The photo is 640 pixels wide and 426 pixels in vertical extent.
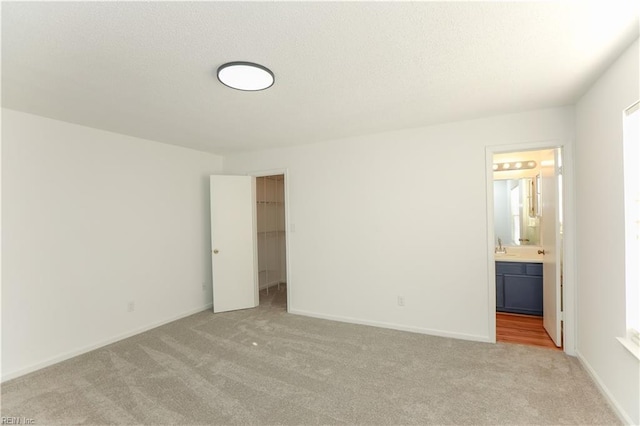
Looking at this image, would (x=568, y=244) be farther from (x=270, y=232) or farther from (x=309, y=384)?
(x=270, y=232)

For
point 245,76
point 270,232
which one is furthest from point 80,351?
point 270,232

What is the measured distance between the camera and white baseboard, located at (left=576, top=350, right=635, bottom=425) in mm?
1768

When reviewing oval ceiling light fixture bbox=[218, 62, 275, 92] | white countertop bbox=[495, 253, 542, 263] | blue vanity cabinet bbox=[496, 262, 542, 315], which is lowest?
blue vanity cabinet bbox=[496, 262, 542, 315]

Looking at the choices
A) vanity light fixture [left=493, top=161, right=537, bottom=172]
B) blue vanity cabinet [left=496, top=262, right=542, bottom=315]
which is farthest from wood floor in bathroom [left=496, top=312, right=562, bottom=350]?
vanity light fixture [left=493, top=161, right=537, bottom=172]

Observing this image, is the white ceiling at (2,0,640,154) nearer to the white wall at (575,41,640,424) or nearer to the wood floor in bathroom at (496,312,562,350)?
the white wall at (575,41,640,424)

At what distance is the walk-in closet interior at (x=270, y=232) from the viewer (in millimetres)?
5633

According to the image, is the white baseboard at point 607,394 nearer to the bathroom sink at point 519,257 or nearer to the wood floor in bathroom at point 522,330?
the wood floor in bathroom at point 522,330

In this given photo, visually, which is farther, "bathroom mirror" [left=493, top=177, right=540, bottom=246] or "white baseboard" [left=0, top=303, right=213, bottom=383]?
"bathroom mirror" [left=493, top=177, right=540, bottom=246]

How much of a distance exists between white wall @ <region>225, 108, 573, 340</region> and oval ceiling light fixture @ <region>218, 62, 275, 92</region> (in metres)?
1.87

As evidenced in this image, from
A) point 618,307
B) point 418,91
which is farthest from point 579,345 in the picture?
point 418,91

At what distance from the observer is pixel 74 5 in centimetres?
130

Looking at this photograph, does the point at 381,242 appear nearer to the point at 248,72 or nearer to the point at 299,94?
the point at 299,94

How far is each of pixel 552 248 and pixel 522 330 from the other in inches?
43.0

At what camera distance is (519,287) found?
3867 mm
